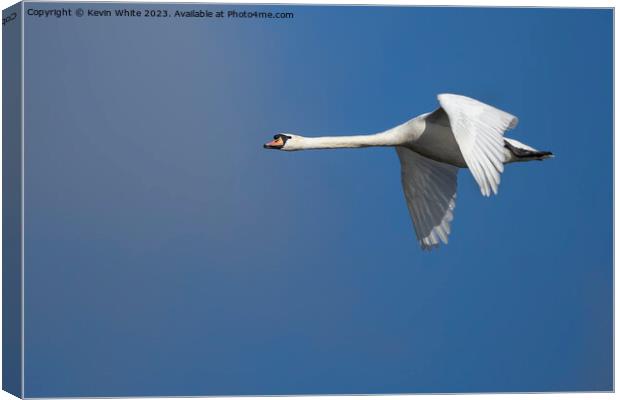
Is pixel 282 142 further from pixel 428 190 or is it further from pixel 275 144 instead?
pixel 428 190

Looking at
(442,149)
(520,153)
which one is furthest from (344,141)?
(520,153)

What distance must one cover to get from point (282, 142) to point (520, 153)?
6.07 feet

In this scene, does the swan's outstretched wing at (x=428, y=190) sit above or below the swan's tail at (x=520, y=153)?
below

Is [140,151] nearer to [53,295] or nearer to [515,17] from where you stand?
[53,295]

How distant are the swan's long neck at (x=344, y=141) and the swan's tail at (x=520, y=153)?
85cm

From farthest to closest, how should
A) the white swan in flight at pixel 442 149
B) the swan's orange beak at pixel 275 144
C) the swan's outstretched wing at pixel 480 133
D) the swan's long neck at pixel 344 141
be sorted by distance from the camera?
the swan's long neck at pixel 344 141, the swan's orange beak at pixel 275 144, the white swan in flight at pixel 442 149, the swan's outstretched wing at pixel 480 133

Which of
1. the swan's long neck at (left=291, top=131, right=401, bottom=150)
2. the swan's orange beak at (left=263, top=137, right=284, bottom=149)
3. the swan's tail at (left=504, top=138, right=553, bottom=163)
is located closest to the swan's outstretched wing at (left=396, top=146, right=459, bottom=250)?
the swan's long neck at (left=291, top=131, right=401, bottom=150)

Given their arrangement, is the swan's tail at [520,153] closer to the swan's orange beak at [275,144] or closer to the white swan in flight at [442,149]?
the white swan in flight at [442,149]

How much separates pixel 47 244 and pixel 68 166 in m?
0.60

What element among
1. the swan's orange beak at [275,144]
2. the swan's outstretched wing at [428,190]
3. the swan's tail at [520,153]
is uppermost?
the swan's orange beak at [275,144]

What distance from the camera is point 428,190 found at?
13.6m

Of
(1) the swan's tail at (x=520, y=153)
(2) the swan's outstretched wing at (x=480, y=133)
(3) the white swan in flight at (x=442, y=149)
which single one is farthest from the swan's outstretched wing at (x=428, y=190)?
(2) the swan's outstretched wing at (x=480, y=133)

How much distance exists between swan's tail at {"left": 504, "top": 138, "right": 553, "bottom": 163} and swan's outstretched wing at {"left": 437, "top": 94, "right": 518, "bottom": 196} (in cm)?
98

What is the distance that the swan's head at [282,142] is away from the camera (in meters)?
12.6
